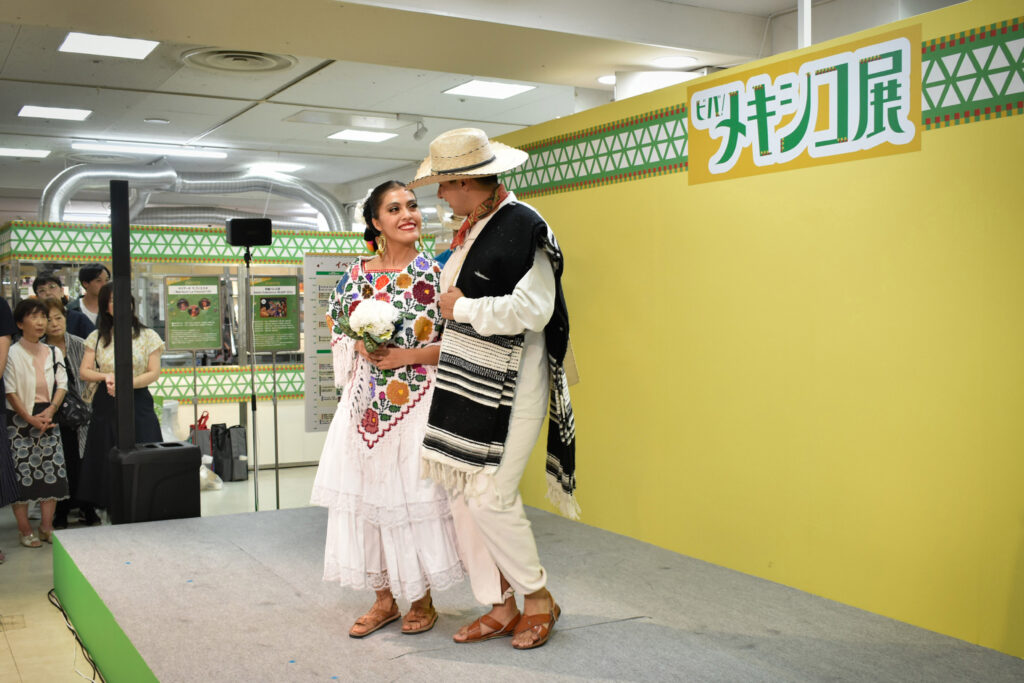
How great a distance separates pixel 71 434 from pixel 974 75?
5.47 m

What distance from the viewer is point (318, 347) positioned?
5.62m

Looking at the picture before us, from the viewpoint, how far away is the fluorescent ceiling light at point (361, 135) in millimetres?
10812

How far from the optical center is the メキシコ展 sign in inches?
130

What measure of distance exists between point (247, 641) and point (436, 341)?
46.1 inches

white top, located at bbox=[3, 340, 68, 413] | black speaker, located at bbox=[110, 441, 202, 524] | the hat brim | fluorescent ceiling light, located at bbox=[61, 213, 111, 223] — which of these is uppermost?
fluorescent ceiling light, located at bbox=[61, 213, 111, 223]

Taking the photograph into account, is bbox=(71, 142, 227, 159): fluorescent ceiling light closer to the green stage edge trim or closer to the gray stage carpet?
the green stage edge trim

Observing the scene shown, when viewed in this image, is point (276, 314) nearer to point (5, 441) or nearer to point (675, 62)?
point (5, 441)

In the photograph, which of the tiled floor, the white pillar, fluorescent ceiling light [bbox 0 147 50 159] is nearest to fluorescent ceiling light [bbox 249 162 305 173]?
fluorescent ceiling light [bbox 0 147 50 159]

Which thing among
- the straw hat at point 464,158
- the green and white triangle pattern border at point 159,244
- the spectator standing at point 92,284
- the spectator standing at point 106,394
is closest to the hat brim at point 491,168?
the straw hat at point 464,158

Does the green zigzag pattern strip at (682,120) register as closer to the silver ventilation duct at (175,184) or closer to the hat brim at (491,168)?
the hat brim at (491,168)

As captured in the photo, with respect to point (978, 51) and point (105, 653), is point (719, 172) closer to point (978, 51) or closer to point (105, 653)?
point (978, 51)

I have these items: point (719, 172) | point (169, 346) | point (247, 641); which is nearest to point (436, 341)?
point (247, 641)

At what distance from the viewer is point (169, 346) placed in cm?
674

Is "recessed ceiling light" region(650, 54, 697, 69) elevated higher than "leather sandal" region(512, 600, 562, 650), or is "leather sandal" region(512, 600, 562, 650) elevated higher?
"recessed ceiling light" region(650, 54, 697, 69)
